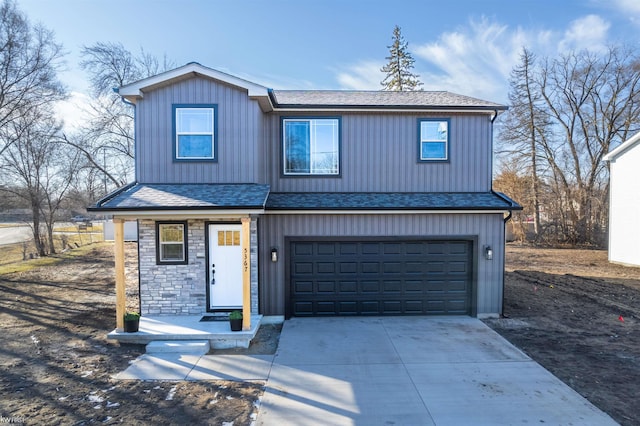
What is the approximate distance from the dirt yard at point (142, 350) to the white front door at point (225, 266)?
1.16 metres

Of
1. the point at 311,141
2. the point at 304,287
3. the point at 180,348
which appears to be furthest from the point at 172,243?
the point at 311,141

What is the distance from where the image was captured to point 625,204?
15.5 metres

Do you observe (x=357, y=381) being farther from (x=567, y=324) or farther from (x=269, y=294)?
(x=567, y=324)

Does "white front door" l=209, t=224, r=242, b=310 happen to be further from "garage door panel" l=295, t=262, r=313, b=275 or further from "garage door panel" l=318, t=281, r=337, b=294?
"garage door panel" l=318, t=281, r=337, b=294

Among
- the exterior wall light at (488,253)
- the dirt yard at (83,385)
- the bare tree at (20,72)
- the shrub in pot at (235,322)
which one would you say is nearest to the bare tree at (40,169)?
the bare tree at (20,72)

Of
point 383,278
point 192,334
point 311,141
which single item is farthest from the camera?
point 311,141

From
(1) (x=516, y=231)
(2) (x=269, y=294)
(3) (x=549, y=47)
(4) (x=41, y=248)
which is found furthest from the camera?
(1) (x=516, y=231)

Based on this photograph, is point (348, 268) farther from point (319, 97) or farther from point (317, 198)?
point (319, 97)

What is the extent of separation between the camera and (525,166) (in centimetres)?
2316

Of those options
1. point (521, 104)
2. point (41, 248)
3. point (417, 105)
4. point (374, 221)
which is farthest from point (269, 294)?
point (521, 104)

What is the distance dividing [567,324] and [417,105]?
6.13 metres

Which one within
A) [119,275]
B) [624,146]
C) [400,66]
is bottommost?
[119,275]

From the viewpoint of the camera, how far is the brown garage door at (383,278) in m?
8.39

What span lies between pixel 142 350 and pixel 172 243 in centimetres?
236
